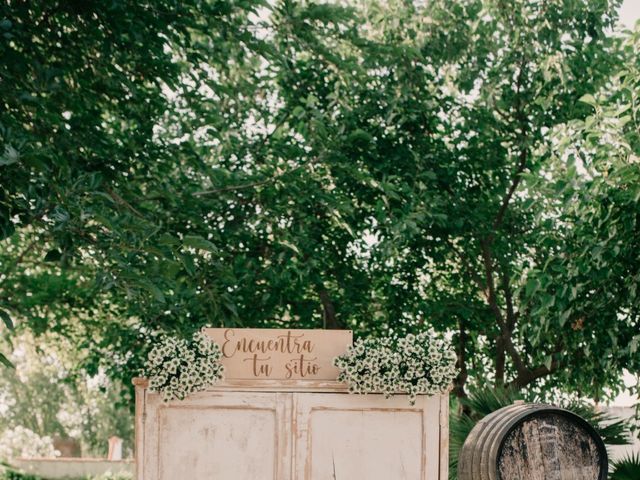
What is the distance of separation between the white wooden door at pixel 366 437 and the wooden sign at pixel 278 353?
150 millimetres

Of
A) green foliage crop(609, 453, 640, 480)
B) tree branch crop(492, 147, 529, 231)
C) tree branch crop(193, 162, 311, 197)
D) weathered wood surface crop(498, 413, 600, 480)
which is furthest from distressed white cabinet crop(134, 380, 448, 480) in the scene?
tree branch crop(492, 147, 529, 231)

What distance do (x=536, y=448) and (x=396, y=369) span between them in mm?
1019

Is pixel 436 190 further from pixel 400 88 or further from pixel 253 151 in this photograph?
pixel 253 151

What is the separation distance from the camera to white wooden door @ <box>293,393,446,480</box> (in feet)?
17.4

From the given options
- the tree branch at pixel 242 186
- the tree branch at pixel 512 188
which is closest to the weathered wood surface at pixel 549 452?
the tree branch at pixel 242 186

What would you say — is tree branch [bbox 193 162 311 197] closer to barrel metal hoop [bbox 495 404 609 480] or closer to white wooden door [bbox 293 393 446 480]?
white wooden door [bbox 293 393 446 480]

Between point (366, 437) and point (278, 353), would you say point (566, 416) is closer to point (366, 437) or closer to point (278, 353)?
point (366, 437)

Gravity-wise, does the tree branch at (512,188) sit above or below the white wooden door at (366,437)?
above

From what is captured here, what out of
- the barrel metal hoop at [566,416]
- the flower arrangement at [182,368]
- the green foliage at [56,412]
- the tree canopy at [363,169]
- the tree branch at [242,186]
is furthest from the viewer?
the green foliage at [56,412]

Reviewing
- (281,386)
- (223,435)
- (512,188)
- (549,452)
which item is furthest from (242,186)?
(549,452)

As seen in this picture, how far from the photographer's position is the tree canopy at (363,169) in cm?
688

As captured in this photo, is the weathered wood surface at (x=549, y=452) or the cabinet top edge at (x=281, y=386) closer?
the cabinet top edge at (x=281, y=386)

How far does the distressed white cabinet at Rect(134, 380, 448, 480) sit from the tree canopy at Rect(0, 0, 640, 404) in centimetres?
114

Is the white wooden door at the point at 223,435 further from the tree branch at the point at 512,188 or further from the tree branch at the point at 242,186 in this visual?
the tree branch at the point at 512,188
